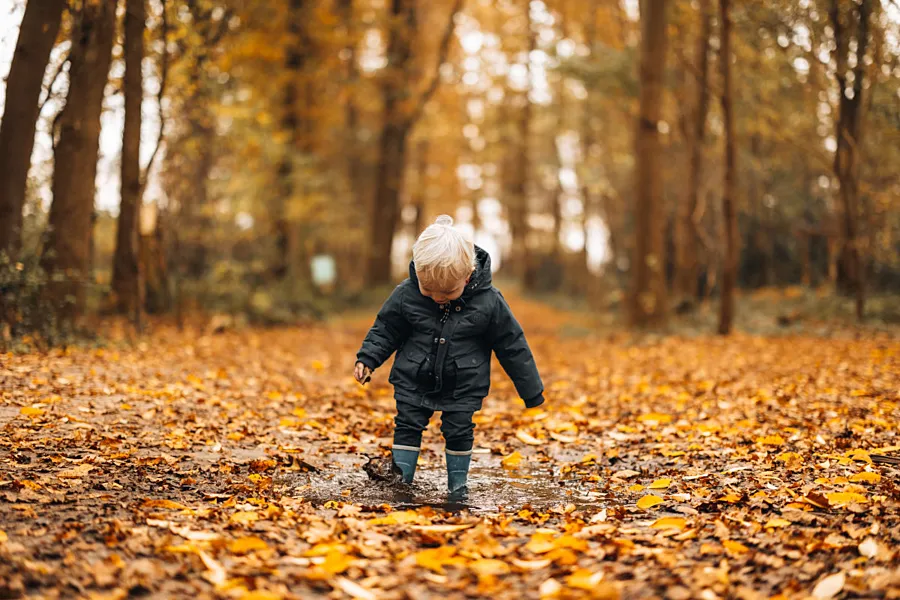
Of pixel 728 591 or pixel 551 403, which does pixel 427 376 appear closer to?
pixel 728 591

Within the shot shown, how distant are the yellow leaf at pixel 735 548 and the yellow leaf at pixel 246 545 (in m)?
1.95

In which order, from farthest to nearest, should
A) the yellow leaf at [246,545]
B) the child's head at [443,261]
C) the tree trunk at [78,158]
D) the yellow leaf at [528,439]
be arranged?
the tree trunk at [78,158] < the yellow leaf at [528,439] < the child's head at [443,261] < the yellow leaf at [246,545]

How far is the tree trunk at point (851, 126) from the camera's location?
49.5ft

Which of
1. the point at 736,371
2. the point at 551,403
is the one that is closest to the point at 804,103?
the point at 736,371

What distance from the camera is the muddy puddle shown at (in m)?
4.62

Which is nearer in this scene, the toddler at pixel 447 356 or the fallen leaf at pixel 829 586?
the fallen leaf at pixel 829 586

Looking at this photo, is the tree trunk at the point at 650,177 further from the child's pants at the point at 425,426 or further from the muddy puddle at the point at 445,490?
the child's pants at the point at 425,426

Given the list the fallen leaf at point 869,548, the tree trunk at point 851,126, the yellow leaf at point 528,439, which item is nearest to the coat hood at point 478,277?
the yellow leaf at point 528,439

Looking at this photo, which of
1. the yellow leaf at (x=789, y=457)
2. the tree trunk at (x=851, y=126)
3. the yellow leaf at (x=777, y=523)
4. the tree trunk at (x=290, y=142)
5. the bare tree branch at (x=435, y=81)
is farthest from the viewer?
the bare tree branch at (x=435, y=81)

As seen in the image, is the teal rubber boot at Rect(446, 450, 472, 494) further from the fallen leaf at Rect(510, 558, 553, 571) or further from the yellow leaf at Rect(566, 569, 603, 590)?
the yellow leaf at Rect(566, 569, 603, 590)

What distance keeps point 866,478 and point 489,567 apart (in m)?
2.33

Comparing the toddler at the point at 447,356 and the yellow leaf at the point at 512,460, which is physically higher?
the toddler at the point at 447,356

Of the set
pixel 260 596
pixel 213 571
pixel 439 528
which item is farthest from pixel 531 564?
pixel 213 571

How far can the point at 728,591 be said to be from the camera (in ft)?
10.0
